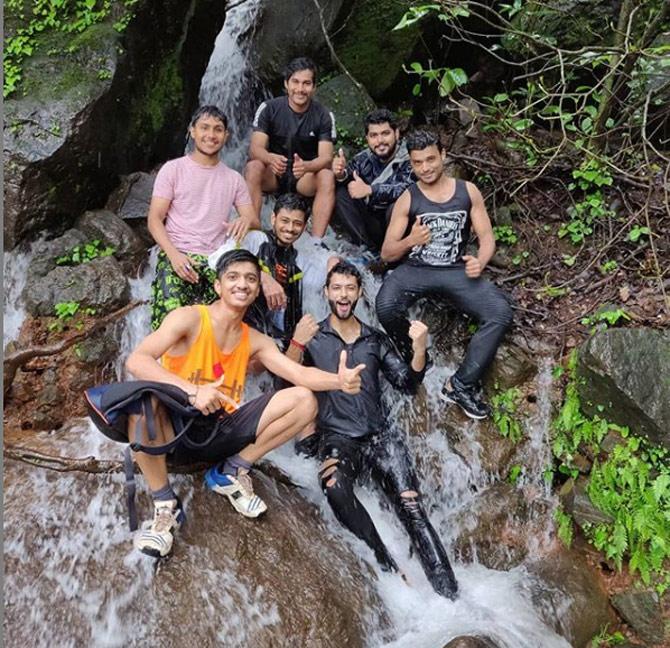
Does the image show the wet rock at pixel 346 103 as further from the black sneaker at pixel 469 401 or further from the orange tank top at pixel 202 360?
the orange tank top at pixel 202 360

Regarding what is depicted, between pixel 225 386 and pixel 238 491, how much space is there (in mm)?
721

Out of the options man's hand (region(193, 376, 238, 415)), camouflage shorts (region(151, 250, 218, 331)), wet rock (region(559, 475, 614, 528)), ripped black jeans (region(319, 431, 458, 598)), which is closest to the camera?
man's hand (region(193, 376, 238, 415))

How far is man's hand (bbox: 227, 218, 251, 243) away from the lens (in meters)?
5.52

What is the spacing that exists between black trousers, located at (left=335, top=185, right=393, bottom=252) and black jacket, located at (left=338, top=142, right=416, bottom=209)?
0.39 ft

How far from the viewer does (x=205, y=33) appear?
27.7 feet

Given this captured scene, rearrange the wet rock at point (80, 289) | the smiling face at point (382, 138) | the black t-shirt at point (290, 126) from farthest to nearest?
1. the black t-shirt at point (290, 126)
2. the smiling face at point (382, 138)
3. the wet rock at point (80, 289)

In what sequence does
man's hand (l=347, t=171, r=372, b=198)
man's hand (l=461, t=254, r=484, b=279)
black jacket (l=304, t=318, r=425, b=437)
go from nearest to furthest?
black jacket (l=304, t=318, r=425, b=437) < man's hand (l=461, t=254, r=484, b=279) < man's hand (l=347, t=171, r=372, b=198)

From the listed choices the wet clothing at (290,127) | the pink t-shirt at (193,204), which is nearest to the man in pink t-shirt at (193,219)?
the pink t-shirt at (193,204)

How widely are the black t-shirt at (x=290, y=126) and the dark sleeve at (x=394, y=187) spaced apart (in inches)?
31.5

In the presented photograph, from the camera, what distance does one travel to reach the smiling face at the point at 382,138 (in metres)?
6.24

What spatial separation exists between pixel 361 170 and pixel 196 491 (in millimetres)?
3833

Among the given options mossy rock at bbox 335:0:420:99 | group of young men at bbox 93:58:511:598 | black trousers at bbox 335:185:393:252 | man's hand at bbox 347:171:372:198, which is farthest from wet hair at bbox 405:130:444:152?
mossy rock at bbox 335:0:420:99

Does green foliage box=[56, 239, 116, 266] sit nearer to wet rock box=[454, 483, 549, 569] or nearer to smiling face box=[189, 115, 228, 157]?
smiling face box=[189, 115, 228, 157]

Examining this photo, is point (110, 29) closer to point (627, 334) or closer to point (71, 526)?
point (71, 526)
